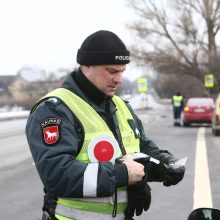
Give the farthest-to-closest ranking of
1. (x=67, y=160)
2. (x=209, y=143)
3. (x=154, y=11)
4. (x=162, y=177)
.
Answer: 1. (x=154, y=11)
2. (x=209, y=143)
3. (x=162, y=177)
4. (x=67, y=160)

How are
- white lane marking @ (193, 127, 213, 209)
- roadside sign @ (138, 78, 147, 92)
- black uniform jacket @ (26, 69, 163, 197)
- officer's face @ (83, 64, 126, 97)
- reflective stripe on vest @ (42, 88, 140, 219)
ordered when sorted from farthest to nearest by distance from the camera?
1. roadside sign @ (138, 78, 147, 92)
2. white lane marking @ (193, 127, 213, 209)
3. officer's face @ (83, 64, 126, 97)
4. reflective stripe on vest @ (42, 88, 140, 219)
5. black uniform jacket @ (26, 69, 163, 197)

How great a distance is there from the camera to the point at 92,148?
233 centimetres

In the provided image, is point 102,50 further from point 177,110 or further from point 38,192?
point 177,110

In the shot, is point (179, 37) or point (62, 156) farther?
point (179, 37)

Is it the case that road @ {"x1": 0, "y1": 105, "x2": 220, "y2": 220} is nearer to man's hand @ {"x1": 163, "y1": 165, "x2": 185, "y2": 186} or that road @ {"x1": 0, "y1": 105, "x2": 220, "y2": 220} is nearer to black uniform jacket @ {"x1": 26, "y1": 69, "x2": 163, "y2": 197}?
man's hand @ {"x1": 163, "y1": 165, "x2": 185, "y2": 186}

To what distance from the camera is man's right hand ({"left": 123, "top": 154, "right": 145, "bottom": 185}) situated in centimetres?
225

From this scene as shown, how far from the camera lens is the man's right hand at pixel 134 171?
7.38ft

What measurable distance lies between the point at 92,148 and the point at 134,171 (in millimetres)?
216

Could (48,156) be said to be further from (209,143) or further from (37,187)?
(209,143)

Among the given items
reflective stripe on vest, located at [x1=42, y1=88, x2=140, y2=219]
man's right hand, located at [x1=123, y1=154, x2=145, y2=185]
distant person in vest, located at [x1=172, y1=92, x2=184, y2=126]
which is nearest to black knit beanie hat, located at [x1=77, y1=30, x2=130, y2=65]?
reflective stripe on vest, located at [x1=42, y1=88, x2=140, y2=219]

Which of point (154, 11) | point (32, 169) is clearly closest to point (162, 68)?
point (154, 11)

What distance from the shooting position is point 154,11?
49469 millimetres

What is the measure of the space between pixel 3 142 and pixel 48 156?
570 inches

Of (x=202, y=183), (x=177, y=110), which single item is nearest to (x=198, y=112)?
(x=177, y=110)
